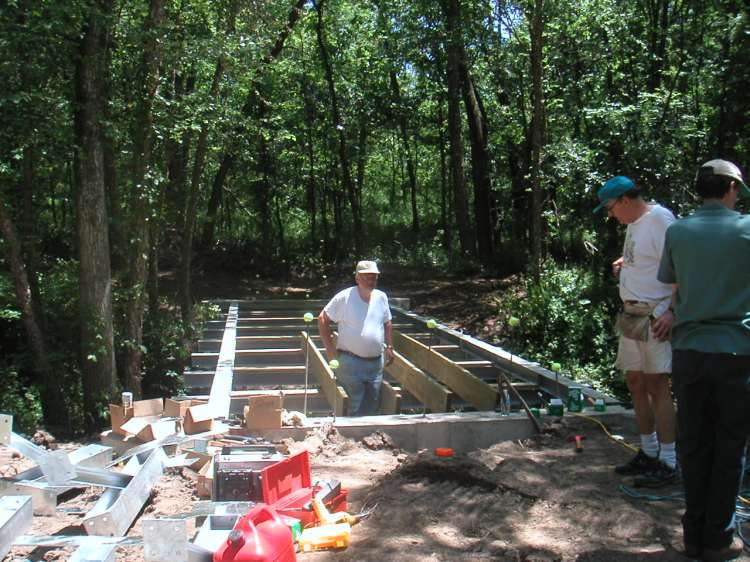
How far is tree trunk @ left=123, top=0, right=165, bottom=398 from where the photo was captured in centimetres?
740

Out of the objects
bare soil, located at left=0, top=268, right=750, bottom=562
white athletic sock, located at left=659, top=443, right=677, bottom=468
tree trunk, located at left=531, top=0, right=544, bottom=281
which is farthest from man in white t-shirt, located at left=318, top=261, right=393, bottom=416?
tree trunk, located at left=531, top=0, right=544, bottom=281

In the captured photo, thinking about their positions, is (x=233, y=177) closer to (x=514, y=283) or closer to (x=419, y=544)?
(x=514, y=283)

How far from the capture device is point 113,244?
26.6ft

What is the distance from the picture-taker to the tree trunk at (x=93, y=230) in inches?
277

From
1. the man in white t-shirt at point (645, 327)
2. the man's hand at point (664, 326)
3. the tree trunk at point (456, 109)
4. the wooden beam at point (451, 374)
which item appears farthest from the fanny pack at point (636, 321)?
the tree trunk at point (456, 109)

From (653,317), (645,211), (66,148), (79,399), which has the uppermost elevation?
(66,148)

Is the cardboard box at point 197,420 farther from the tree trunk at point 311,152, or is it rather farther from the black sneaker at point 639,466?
the tree trunk at point 311,152

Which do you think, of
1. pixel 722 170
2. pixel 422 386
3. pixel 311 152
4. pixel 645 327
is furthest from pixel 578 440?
pixel 311 152

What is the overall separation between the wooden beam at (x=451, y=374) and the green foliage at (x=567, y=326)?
5.57ft

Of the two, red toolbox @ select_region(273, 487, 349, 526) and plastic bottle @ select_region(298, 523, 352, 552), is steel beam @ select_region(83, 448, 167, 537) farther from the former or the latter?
plastic bottle @ select_region(298, 523, 352, 552)

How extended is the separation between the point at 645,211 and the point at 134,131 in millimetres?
5610

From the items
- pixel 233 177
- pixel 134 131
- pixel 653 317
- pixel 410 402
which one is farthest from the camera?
pixel 233 177

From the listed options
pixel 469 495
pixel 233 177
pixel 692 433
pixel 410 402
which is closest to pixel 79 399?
pixel 410 402

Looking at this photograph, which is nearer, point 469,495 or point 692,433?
point 692,433
